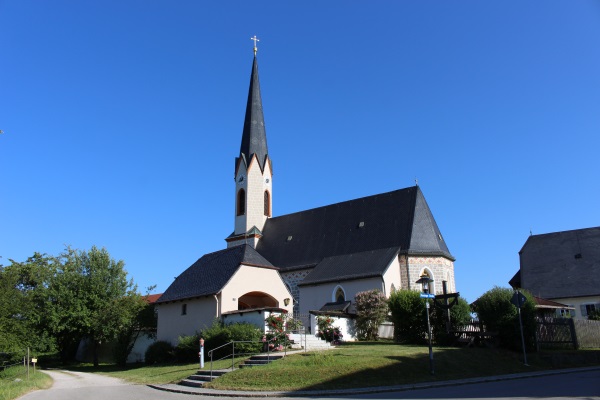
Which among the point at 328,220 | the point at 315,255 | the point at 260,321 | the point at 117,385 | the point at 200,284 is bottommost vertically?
the point at 117,385

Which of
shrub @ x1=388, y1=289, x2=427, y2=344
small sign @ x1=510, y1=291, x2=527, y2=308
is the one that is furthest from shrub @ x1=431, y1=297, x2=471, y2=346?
small sign @ x1=510, y1=291, x2=527, y2=308

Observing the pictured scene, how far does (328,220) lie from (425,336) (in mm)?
19855

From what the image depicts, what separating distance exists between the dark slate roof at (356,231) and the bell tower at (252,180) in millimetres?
1934

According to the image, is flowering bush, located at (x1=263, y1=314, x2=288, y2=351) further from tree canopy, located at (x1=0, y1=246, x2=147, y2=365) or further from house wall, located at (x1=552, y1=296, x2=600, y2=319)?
house wall, located at (x1=552, y1=296, x2=600, y2=319)

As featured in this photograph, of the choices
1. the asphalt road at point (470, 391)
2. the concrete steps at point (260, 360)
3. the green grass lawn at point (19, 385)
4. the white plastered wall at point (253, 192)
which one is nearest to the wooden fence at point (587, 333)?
Result: the asphalt road at point (470, 391)

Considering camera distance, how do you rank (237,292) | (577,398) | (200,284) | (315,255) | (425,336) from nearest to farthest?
(577,398) < (425,336) < (237,292) < (200,284) < (315,255)

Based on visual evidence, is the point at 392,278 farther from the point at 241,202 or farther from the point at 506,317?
the point at 241,202

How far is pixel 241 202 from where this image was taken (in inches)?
1882

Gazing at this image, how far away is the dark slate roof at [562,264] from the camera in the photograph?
40.5m

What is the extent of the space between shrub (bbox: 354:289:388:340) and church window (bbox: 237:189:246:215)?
2136cm

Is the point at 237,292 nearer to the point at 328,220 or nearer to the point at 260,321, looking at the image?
the point at 260,321

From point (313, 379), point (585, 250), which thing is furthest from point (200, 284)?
point (585, 250)

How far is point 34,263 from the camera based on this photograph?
4284cm

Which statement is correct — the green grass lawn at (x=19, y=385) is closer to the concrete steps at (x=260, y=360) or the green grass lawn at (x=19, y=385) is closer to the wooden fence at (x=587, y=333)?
the concrete steps at (x=260, y=360)
